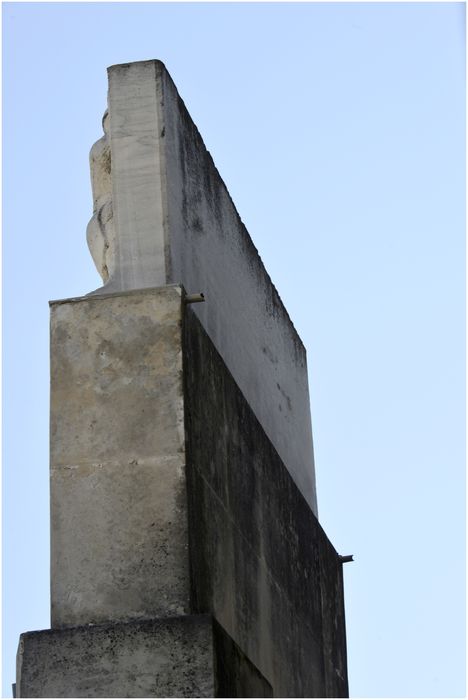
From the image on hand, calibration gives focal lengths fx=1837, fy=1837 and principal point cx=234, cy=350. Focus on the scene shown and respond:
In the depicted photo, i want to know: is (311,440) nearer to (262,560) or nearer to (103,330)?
(262,560)

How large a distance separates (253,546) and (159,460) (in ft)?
4.06

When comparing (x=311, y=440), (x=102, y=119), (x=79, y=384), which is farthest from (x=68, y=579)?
(x=311, y=440)

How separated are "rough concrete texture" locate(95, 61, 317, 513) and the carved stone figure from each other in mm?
281

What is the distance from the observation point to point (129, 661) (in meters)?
7.20

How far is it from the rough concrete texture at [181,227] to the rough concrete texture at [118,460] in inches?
10.2

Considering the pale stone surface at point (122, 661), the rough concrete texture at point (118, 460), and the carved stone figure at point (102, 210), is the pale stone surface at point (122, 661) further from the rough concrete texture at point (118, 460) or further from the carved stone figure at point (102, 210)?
the carved stone figure at point (102, 210)

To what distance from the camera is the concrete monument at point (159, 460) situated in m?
7.26

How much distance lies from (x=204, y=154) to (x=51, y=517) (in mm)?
2260

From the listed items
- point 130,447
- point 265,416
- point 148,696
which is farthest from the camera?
point 265,416

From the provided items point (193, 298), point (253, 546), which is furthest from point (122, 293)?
point (253, 546)

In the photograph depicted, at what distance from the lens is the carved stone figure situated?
8469mm

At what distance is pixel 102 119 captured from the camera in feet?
28.8

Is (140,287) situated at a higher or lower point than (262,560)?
higher

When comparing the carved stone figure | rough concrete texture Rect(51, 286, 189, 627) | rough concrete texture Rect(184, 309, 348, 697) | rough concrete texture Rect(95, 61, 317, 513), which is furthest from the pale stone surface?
the carved stone figure
